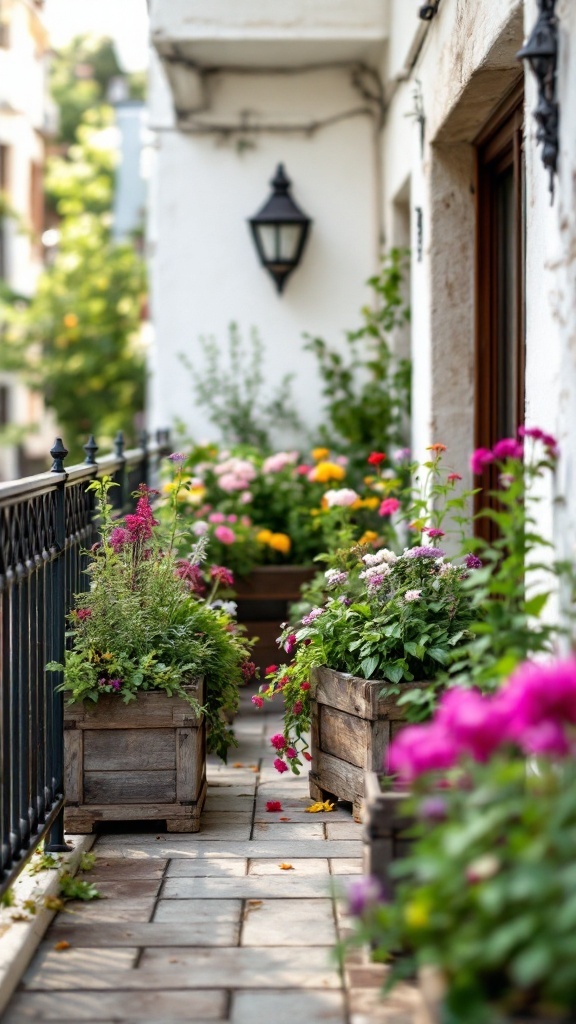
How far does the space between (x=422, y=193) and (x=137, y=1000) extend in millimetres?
3748

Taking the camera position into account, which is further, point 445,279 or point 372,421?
point 372,421

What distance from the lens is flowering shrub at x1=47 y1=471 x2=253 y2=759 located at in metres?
3.85

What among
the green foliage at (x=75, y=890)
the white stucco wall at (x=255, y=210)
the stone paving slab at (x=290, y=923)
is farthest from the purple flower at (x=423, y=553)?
the white stucco wall at (x=255, y=210)

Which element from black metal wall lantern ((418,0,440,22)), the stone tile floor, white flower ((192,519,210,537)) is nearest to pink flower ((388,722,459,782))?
the stone tile floor

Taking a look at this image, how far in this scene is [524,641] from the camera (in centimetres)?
272

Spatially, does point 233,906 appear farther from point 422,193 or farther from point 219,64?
point 219,64

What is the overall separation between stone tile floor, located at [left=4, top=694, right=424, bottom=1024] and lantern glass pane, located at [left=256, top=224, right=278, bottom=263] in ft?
12.7

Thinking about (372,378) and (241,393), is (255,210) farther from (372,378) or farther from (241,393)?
(372,378)

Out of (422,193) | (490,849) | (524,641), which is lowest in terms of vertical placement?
(490,849)

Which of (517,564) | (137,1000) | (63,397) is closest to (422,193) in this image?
(517,564)

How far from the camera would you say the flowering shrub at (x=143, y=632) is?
3.85 meters

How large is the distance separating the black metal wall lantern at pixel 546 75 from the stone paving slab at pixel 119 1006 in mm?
1962

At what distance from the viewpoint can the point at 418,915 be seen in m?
1.86

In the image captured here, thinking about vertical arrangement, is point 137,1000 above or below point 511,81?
below
